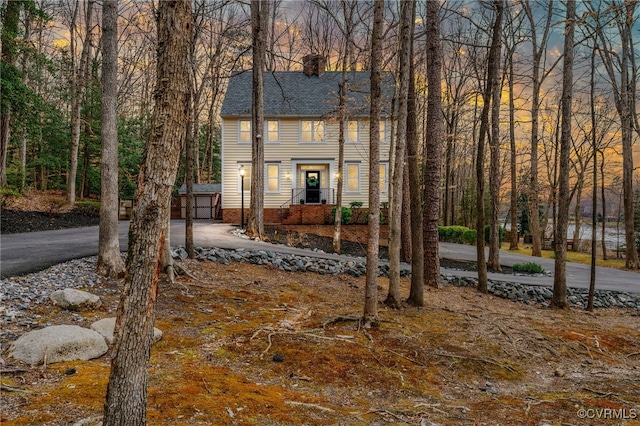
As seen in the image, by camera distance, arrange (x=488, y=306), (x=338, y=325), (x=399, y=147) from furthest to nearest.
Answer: (x=488, y=306) → (x=399, y=147) → (x=338, y=325)

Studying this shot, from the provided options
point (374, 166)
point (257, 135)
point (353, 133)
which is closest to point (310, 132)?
point (353, 133)

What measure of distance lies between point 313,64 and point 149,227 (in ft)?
84.0

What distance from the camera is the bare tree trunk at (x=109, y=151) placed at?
252 inches

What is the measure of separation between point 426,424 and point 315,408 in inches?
36.5

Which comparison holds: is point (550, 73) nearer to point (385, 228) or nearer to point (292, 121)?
point (385, 228)

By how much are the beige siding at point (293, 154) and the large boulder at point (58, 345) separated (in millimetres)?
19301

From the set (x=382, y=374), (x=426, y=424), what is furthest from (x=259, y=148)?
(x=426, y=424)

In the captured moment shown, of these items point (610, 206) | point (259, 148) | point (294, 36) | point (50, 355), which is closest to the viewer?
point (50, 355)

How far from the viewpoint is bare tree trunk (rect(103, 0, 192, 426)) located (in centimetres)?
210

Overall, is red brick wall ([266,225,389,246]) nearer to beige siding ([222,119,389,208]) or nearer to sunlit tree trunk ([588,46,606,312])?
beige siding ([222,119,389,208])

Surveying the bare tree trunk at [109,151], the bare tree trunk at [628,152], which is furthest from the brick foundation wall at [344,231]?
the bare tree trunk at [109,151]

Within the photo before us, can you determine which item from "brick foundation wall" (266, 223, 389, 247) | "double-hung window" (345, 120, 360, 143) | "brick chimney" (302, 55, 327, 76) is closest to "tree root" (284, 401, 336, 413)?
"brick foundation wall" (266, 223, 389, 247)

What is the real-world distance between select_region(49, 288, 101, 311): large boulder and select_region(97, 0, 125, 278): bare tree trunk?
55.0 inches

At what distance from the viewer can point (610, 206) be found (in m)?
35.6
